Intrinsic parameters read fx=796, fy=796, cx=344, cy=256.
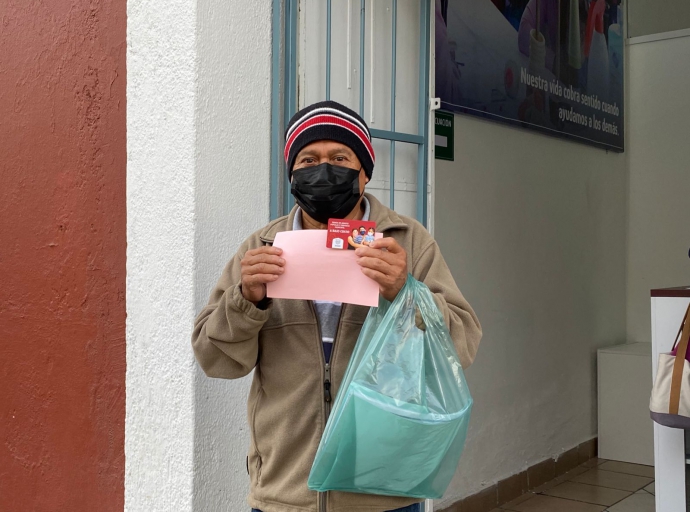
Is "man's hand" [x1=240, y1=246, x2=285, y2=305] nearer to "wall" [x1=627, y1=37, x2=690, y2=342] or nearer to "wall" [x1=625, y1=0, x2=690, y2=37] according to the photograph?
"wall" [x1=627, y1=37, x2=690, y2=342]

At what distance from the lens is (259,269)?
1799mm

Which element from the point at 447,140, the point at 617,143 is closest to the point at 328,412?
the point at 447,140

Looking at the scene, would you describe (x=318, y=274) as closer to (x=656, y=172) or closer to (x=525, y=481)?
(x=525, y=481)

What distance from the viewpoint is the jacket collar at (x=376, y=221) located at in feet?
6.42

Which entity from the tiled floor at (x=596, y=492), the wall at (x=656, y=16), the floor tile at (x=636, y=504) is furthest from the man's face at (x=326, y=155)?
the wall at (x=656, y=16)

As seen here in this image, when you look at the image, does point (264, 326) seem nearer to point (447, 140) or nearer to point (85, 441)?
point (85, 441)

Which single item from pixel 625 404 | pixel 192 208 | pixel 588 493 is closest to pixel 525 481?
pixel 588 493

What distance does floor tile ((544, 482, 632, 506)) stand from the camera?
5229mm

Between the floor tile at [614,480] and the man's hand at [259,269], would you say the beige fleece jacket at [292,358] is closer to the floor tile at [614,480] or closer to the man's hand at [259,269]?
the man's hand at [259,269]

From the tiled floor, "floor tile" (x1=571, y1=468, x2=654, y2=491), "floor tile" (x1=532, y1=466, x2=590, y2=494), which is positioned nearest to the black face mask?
the tiled floor

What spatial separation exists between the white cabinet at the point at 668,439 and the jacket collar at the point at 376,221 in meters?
1.63

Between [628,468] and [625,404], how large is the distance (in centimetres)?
47

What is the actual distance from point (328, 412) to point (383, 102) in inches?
61.9

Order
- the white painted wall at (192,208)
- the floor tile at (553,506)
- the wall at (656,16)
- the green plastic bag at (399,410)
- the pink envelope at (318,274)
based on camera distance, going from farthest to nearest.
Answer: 1. the wall at (656,16)
2. the floor tile at (553,506)
3. the white painted wall at (192,208)
4. the pink envelope at (318,274)
5. the green plastic bag at (399,410)
